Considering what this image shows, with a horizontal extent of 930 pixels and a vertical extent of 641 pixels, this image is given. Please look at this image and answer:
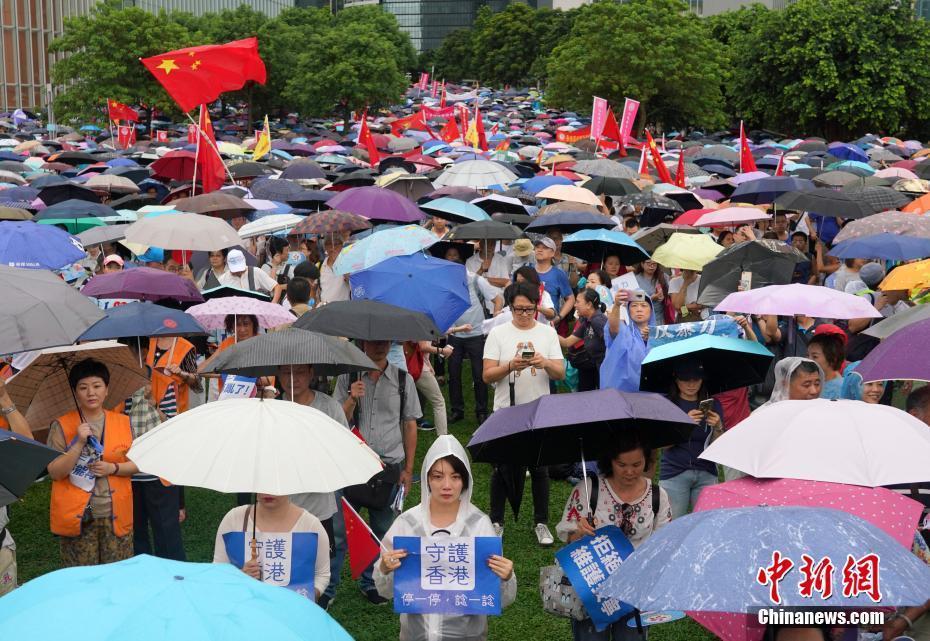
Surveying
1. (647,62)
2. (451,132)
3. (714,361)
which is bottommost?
(714,361)

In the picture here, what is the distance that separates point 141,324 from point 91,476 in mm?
1313

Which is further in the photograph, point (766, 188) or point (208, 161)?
point (766, 188)

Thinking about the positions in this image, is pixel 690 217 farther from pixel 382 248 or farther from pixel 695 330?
pixel 695 330

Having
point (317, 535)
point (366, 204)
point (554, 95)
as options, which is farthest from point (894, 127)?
point (317, 535)

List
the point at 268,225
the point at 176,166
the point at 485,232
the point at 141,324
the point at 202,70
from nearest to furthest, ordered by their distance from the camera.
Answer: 1. the point at 141,324
2. the point at 485,232
3. the point at 268,225
4. the point at 202,70
5. the point at 176,166

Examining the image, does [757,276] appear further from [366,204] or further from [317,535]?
[317,535]

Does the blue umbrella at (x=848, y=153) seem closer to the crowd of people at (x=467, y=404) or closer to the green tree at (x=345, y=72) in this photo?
the crowd of people at (x=467, y=404)

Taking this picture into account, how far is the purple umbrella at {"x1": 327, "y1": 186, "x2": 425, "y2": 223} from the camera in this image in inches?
483

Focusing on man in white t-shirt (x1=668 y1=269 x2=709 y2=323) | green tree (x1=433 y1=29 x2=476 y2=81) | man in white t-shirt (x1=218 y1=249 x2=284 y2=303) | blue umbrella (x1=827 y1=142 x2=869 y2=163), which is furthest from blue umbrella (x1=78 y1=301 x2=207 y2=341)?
green tree (x1=433 y1=29 x2=476 y2=81)

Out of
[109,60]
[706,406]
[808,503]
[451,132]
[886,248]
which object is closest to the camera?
[808,503]

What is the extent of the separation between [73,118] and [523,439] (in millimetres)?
38929

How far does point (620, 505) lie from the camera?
17.0ft

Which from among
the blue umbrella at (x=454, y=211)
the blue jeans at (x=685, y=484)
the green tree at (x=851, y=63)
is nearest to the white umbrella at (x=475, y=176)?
the blue umbrella at (x=454, y=211)

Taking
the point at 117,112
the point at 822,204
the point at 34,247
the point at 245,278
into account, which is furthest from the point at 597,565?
the point at 117,112
